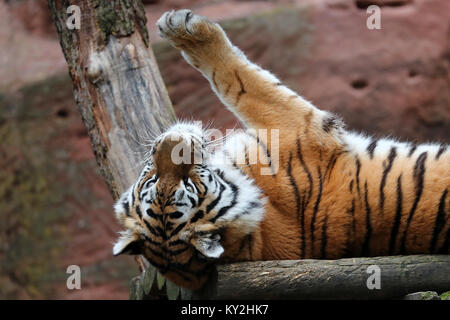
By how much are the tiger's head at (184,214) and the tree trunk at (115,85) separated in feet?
1.75

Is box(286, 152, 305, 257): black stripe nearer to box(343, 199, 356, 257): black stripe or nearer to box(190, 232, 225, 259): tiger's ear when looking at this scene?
box(343, 199, 356, 257): black stripe

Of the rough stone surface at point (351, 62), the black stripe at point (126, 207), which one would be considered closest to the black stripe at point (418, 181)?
the black stripe at point (126, 207)

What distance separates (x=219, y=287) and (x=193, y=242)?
0.59 feet

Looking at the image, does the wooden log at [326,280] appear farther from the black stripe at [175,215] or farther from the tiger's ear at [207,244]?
the black stripe at [175,215]

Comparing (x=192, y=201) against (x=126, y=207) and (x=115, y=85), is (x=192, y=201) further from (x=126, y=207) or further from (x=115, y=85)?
(x=115, y=85)

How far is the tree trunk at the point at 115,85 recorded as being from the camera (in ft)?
9.20

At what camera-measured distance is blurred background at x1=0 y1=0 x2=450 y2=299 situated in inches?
221

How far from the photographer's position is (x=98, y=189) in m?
5.73

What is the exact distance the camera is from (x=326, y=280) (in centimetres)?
211

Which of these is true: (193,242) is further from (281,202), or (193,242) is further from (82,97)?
(82,97)

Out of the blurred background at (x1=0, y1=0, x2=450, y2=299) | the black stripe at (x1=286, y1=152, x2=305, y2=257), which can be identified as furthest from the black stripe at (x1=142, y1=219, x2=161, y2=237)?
the blurred background at (x1=0, y1=0, x2=450, y2=299)

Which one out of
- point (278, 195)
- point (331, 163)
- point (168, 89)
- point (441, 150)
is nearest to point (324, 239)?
point (278, 195)

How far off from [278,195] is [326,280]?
16.7 inches
